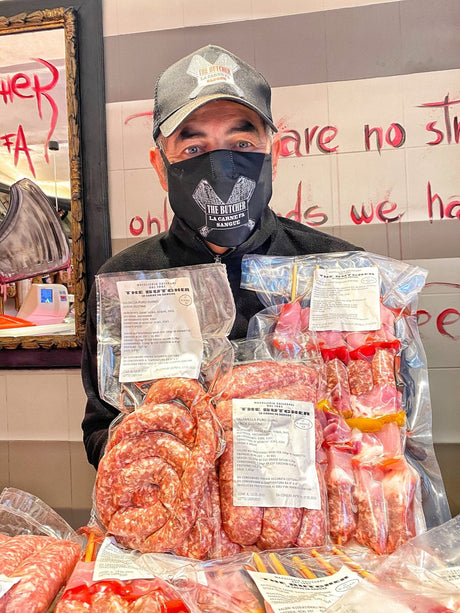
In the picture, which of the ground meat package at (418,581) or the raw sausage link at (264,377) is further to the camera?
the raw sausage link at (264,377)

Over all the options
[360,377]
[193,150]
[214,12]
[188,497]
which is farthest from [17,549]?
[214,12]

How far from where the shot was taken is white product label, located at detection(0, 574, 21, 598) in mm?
708

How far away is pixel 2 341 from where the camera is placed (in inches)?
89.7

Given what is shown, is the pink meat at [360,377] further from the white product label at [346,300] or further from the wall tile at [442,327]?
the wall tile at [442,327]

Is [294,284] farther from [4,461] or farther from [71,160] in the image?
[4,461]

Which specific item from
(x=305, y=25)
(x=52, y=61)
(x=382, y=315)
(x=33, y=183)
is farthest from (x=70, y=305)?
(x=382, y=315)

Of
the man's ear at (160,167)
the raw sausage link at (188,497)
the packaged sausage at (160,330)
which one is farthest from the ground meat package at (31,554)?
the man's ear at (160,167)

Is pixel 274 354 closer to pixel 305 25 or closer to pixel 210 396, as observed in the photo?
pixel 210 396

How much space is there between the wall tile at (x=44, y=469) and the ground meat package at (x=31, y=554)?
4.25 feet

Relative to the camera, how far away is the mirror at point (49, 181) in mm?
2186

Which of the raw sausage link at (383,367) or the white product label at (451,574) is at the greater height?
the raw sausage link at (383,367)

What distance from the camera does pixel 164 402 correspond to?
905 mm

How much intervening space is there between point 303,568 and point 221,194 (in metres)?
0.75

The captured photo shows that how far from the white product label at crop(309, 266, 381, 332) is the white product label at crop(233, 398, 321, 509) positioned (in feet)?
0.67
